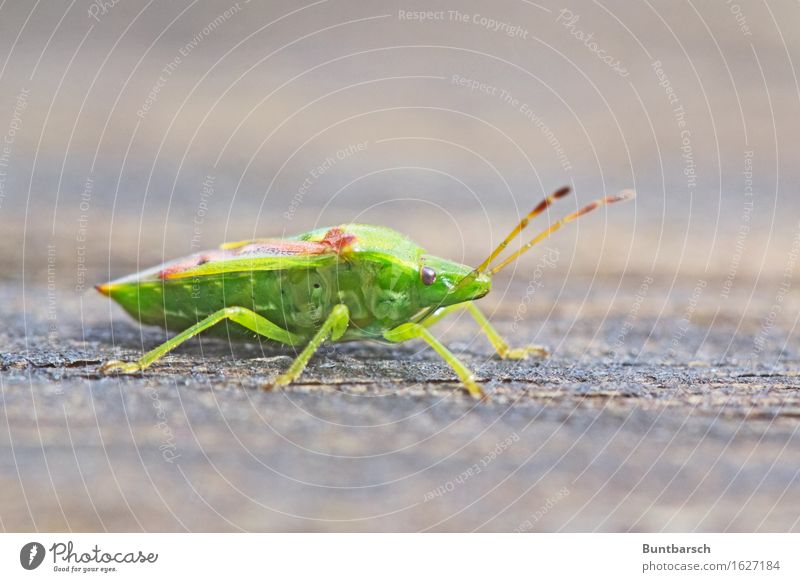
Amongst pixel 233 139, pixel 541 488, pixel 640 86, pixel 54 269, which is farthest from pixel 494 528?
pixel 640 86

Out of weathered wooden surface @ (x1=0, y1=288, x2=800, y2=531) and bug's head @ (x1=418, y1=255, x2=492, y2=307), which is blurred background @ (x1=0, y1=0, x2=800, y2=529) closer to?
bug's head @ (x1=418, y1=255, x2=492, y2=307)

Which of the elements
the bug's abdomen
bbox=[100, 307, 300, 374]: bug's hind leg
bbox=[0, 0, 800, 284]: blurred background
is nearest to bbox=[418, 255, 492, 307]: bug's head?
the bug's abdomen

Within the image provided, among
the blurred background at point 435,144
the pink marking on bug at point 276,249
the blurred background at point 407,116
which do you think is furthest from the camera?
the blurred background at point 407,116

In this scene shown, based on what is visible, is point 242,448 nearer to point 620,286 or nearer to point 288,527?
point 288,527

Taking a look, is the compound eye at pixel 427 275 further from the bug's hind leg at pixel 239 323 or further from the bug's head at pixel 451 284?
the bug's hind leg at pixel 239 323

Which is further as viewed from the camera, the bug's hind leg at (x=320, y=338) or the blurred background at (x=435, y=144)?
the blurred background at (x=435, y=144)

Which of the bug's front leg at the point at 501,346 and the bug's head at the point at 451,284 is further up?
the bug's head at the point at 451,284
